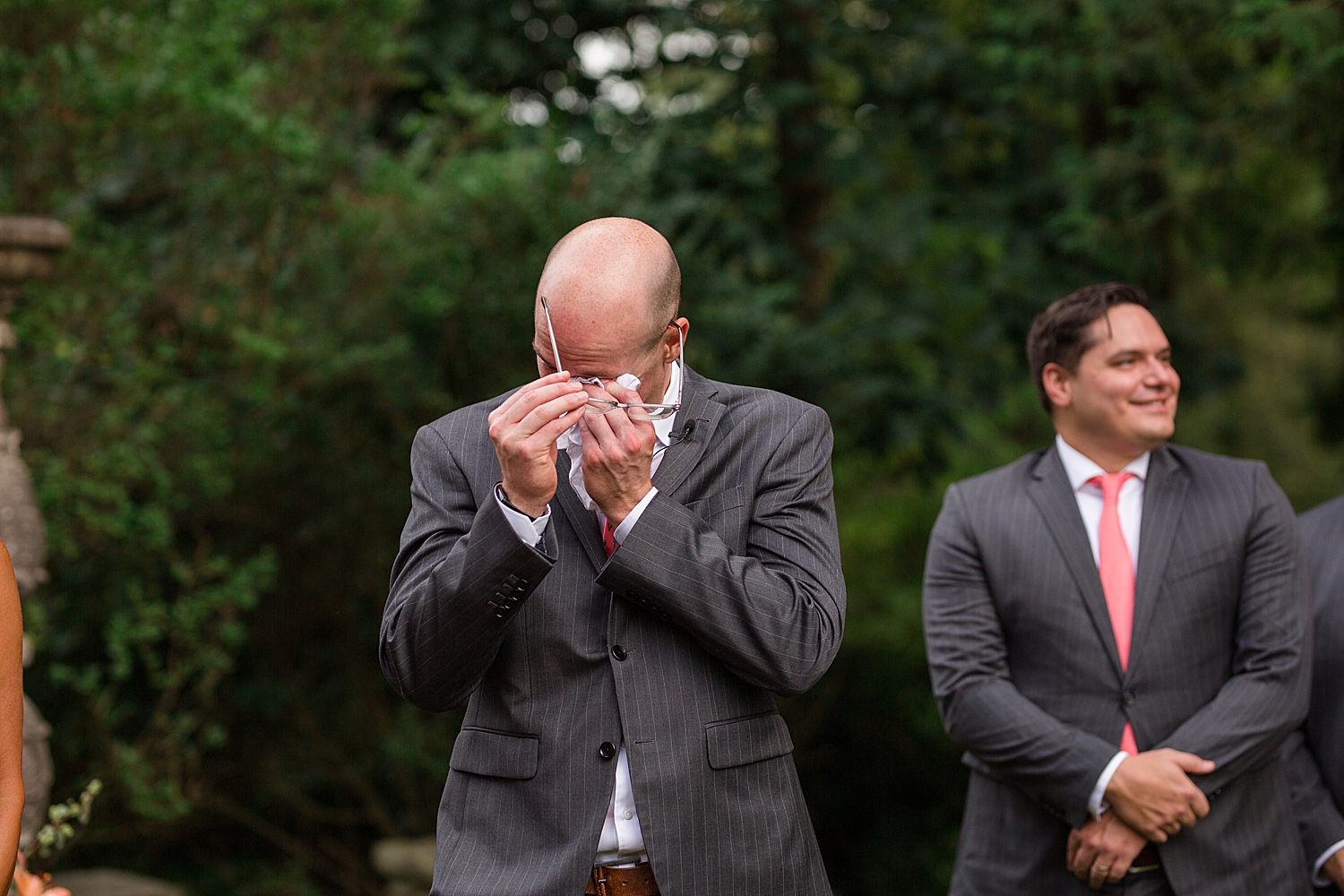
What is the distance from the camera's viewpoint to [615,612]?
2359 millimetres

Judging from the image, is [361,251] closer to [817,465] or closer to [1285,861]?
[817,465]

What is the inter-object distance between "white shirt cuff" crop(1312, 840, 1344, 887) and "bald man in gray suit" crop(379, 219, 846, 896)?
5.23 feet

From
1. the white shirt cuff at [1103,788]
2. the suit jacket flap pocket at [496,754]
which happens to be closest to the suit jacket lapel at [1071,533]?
the white shirt cuff at [1103,788]

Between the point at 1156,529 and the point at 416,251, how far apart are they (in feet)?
13.6

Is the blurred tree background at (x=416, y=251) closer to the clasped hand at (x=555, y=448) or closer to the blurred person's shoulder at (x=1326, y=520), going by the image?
the blurred person's shoulder at (x=1326, y=520)

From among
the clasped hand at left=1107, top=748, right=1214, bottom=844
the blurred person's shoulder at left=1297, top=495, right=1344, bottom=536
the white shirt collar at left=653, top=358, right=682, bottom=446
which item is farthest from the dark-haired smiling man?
the white shirt collar at left=653, top=358, right=682, bottom=446

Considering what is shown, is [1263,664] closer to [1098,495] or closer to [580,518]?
[1098,495]

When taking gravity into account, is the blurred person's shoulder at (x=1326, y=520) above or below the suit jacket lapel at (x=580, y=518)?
below

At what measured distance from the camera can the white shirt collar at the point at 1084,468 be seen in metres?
3.44

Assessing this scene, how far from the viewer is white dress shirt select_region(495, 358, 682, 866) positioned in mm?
2244

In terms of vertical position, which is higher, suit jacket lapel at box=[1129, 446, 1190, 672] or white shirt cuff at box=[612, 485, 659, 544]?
white shirt cuff at box=[612, 485, 659, 544]

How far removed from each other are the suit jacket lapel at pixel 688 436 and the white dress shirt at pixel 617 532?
0.06 ft

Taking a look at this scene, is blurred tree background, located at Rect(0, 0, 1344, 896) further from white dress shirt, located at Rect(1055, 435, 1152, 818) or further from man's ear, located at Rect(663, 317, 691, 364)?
man's ear, located at Rect(663, 317, 691, 364)

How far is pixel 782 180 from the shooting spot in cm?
775
